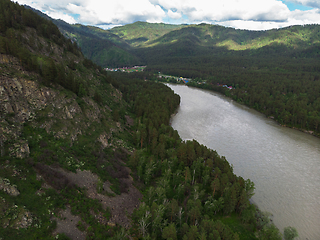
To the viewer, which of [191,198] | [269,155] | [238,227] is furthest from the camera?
[269,155]

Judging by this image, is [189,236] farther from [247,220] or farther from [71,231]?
[71,231]

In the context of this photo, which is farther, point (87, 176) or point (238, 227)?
point (87, 176)

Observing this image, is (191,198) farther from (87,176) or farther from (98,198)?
(87,176)

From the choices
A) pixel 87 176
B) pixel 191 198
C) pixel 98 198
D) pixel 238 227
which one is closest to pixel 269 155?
pixel 238 227

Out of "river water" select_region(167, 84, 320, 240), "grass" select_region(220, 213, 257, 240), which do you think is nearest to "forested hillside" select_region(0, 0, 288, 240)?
"grass" select_region(220, 213, 257, 240)

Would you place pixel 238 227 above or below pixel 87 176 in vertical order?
below

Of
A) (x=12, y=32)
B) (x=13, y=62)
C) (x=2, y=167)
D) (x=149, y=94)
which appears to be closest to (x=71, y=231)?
(x=2, y=167)

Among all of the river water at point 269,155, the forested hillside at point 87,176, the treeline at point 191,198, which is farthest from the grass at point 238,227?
the river water at point 269,155
